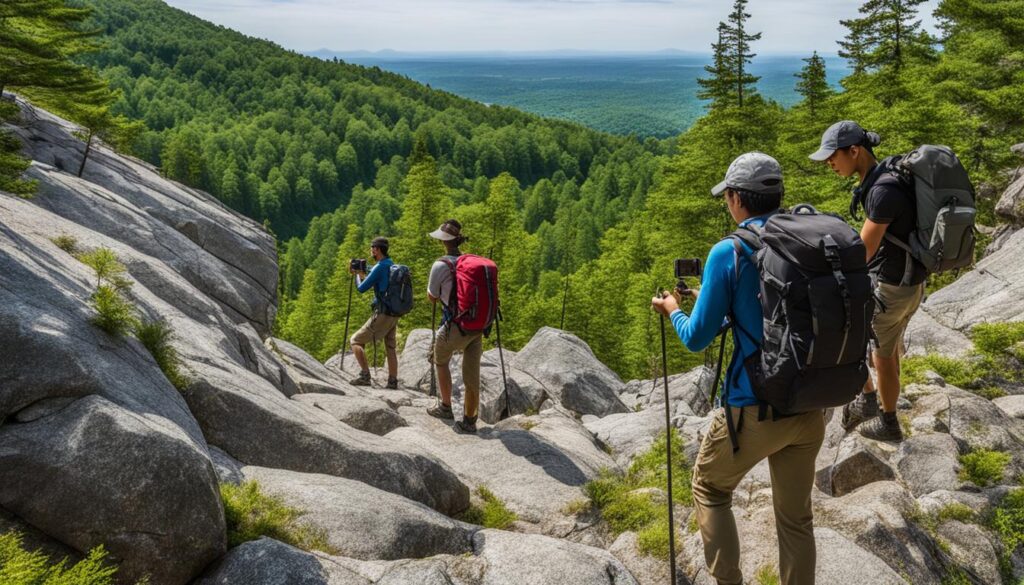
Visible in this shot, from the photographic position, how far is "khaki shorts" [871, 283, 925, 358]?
6.65 metres

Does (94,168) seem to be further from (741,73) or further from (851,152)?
(741,73)

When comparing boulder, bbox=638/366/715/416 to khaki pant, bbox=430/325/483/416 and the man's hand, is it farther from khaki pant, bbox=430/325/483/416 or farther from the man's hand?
the man's hand

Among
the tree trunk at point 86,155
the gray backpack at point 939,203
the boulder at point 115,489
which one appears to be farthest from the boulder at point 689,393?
the tree trunk at point 86,155

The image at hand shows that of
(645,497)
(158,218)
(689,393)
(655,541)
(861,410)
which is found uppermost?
(158,218)

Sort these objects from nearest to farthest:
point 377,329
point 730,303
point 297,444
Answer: point 730,303, point 297,444, point 377,329

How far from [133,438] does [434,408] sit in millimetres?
6925

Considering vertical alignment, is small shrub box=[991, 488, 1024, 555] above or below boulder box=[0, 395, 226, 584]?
below

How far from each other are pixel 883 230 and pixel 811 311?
9.37 ft

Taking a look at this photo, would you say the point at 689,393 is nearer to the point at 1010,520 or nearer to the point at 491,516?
the point at 1010,520

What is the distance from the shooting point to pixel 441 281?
943cm

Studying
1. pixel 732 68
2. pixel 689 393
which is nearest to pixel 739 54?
pixel 732 68

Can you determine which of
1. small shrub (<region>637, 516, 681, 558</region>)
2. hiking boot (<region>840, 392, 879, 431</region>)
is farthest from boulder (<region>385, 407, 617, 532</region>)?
hiking boot (<region>840, 392, 879, 431</region>)

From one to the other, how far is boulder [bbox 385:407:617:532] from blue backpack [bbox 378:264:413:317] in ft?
8.94

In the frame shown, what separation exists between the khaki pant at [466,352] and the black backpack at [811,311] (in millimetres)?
5948
